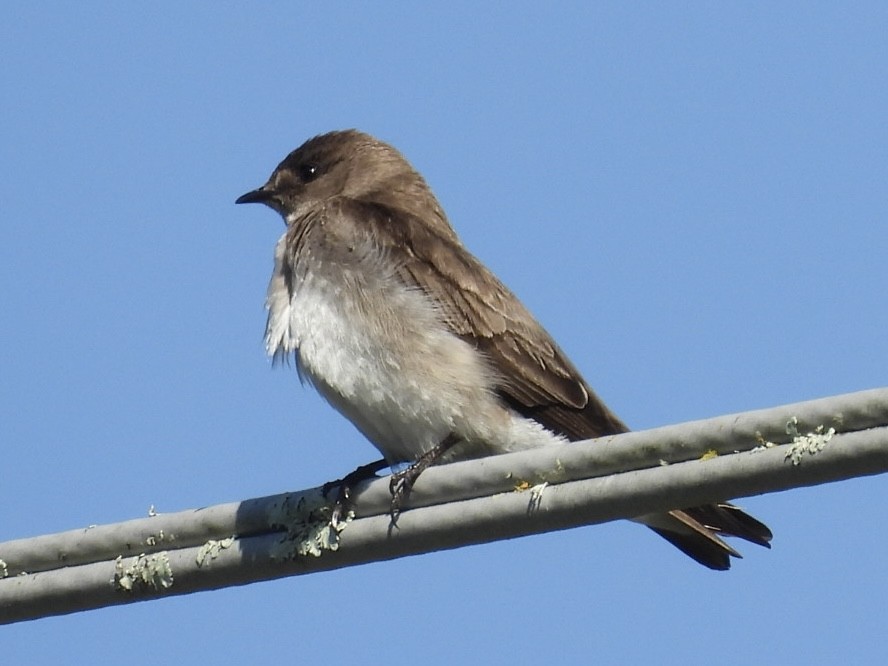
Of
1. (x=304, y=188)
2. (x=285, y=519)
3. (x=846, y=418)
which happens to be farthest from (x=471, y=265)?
(x=846, y=418)

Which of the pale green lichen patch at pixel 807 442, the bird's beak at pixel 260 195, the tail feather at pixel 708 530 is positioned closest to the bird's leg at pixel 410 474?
the tail feather at pixel 708 530

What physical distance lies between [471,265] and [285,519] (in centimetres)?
244

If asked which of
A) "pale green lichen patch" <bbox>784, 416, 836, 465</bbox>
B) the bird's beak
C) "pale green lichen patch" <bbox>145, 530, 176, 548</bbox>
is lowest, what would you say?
"pale green lichen patch" <bbox>784, 416, 836, 465</bbox>

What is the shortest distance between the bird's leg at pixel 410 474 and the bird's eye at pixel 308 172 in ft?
8.91

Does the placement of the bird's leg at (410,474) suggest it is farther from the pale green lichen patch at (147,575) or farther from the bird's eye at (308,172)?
the bird's eye at (308,172)

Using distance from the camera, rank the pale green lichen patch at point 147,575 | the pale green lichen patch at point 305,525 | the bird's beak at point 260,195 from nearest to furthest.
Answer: the pale green lichen patch at point 147,575, the pale green lichen patch at point 305,525, the bird's beak at point 260,195

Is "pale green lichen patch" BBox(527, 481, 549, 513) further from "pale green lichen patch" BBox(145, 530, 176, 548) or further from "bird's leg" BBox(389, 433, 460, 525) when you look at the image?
"pale green lichen patch" BBox(145, 530, 176, 548)

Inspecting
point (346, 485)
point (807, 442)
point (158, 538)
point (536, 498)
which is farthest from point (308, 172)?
point (807, 442)

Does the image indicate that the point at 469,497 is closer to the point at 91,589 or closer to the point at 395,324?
the point at 91,589

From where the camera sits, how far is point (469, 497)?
4.33 metres

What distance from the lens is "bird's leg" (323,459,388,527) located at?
16.1 feet

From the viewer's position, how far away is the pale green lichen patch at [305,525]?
4.75 meters

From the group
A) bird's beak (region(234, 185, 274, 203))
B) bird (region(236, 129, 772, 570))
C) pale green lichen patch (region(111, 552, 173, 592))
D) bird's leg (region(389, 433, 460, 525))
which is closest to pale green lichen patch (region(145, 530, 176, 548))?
pale green lichen patch (region(111, 552, 173, 592))

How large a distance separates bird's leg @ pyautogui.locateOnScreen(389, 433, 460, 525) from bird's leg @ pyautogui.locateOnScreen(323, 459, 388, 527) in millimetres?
160
